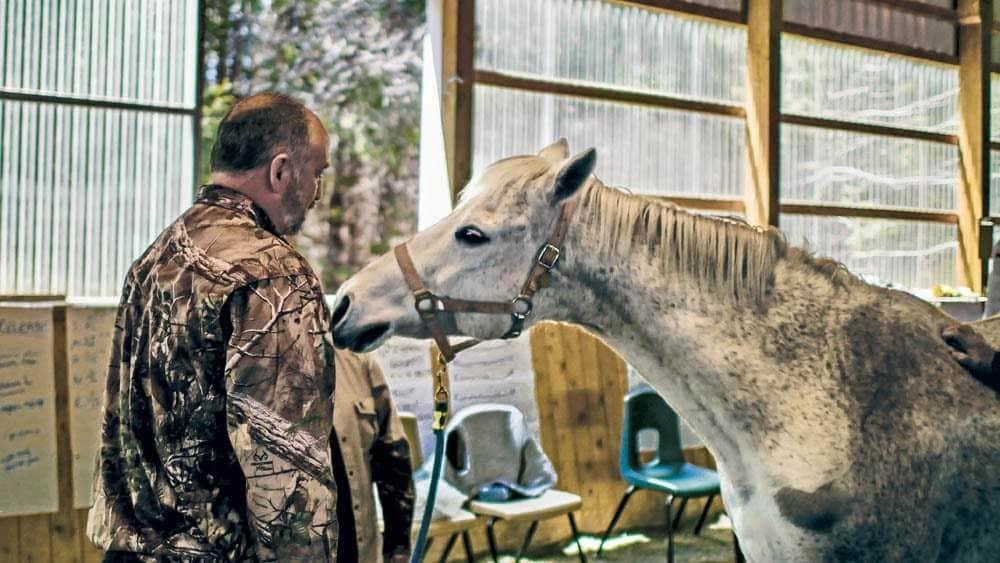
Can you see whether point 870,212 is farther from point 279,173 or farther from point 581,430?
point 279,173

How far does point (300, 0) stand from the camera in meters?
6.37

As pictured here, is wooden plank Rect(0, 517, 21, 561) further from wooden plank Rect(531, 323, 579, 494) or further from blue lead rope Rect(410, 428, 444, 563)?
wooden plank Rect(531, 323, 579, 494)

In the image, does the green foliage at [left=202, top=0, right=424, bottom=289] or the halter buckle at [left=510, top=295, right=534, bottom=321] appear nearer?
the halter buckle at [left=510, top=295, right=534, bottom=321]

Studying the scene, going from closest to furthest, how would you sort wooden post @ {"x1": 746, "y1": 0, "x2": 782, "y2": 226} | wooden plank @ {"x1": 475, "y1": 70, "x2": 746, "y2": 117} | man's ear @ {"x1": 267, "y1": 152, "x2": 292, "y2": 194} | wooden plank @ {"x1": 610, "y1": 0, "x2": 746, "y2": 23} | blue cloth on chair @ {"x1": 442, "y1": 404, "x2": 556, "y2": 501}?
1. man's ear @ {"x1": 267, "y1": 152, "x2": 292, "y2": 194}
2. blue cloth on chair @ {"x1": 442, "y1": 404, "x2": 556, "y2": 501}
3. wooden plank @ {"x1": 475, "y1": 70, "x2": 746, "y2": 117}
4. wooden plank @ {"x1": 610, "y1": 0, "x2": 746, "y2": 23}
5. wooden post @ {"x1": 746, "y1": 0, "x2": 782, "y2": 226}

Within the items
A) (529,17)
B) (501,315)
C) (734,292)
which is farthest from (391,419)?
(529,17)

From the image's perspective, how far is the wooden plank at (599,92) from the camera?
15.6 ft

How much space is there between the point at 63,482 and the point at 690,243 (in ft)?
8.67

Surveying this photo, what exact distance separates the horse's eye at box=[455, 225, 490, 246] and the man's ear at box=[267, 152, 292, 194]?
45cm

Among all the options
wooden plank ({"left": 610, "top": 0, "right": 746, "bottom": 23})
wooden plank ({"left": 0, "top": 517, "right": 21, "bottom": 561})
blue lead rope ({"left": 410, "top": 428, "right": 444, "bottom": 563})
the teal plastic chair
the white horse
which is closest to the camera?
Answer: the white horse

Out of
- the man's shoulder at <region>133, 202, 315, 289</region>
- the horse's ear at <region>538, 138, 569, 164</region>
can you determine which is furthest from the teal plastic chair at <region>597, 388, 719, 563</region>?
the man's shoulder at <region>133, 202, 315, 289</region>

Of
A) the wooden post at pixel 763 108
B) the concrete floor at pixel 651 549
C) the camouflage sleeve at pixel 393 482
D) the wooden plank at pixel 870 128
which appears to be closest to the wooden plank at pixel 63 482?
the concrete floor at pixel 651 549

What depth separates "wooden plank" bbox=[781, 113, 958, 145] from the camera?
5.94 metres

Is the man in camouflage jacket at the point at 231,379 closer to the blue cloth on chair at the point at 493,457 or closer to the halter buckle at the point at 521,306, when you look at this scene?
the halter buckle at the point at 521,306

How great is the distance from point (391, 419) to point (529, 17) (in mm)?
3503
